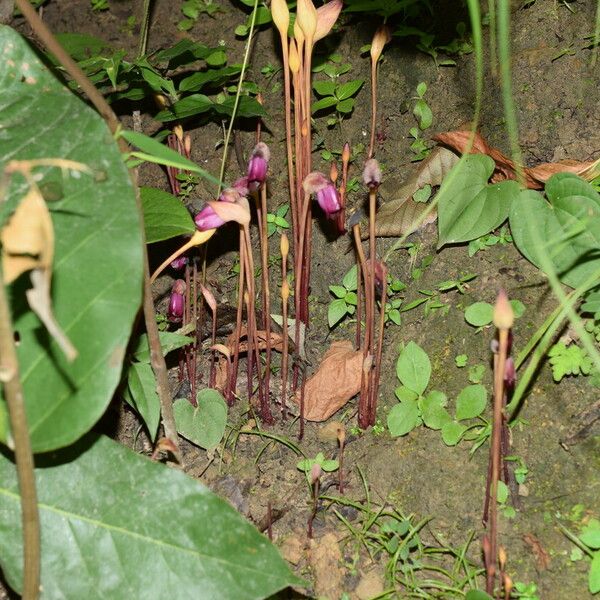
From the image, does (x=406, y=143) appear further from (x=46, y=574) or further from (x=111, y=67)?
(x=46, y=574)

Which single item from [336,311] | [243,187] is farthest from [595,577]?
[243,187]

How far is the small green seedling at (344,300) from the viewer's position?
6.25 feet

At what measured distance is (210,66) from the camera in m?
2.38

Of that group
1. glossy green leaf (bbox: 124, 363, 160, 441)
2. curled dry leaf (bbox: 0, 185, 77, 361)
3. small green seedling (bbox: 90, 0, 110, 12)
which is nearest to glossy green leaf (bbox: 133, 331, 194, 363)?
glossy green leaf (bbox: 124, 363, 160, 441)

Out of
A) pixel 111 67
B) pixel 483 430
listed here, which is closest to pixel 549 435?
pixel 483 430

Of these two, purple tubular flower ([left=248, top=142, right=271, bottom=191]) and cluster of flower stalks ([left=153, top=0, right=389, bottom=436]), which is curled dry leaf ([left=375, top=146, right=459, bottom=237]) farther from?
purple tubular flower ([left=248, top=142, right=271, bottom=191])

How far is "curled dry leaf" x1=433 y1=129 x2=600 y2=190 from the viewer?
1804 mm

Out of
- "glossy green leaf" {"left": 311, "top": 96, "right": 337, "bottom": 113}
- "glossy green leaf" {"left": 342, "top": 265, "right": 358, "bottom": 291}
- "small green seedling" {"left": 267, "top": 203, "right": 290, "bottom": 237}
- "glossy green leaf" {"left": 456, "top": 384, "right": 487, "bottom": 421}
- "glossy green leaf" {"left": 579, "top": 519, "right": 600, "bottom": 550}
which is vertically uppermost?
"glossy green leaf" {"left": 311, "top": 96, "right": 337, "bottom": 113}

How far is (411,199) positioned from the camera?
1.96 m

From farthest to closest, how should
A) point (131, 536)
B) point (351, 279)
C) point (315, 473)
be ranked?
point (351, 279), point (315, 473), point (131, 536)

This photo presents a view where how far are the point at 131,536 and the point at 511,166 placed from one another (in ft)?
3.92

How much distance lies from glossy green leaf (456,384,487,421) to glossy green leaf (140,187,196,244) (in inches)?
26.0

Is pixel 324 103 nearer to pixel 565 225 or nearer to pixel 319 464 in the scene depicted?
pixel 565 225

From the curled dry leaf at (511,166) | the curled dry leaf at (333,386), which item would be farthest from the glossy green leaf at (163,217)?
the curled dry leaf at (511,166)
